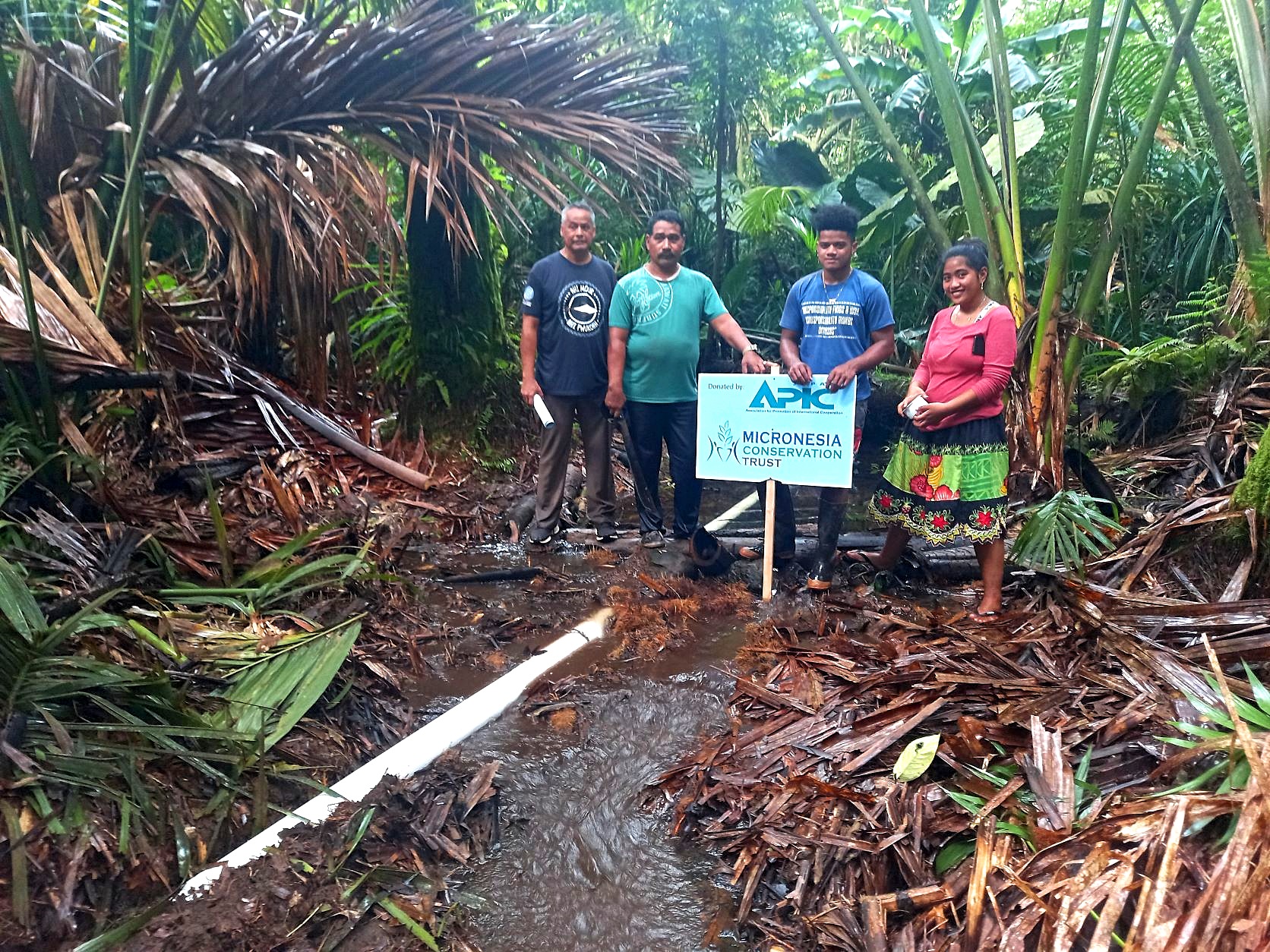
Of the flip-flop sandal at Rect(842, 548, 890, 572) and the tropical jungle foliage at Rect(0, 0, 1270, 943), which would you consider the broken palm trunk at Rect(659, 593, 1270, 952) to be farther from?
the flip-flop sandal at Rect(842, 548, 890, 572)

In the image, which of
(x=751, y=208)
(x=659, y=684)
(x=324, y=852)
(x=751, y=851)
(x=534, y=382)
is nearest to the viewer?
(x=324, y=852)

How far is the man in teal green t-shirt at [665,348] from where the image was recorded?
520cm

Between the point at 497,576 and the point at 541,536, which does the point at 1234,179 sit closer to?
the point at 541,536

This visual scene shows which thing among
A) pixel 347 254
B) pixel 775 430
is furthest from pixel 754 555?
pixel 347 254

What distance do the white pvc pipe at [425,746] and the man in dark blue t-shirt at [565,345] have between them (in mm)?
1473

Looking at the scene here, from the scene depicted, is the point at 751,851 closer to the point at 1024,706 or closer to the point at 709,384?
the point at 1024,706

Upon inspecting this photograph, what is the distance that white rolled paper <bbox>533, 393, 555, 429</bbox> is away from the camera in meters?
5.27

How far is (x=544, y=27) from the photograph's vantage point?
568 cm

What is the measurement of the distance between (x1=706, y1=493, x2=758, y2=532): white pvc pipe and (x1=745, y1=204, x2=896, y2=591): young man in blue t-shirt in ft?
3.95

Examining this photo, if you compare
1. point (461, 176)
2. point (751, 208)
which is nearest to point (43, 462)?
point (461, 176)

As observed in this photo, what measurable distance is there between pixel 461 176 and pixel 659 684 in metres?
3.60

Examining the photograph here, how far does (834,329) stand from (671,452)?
4.16 ft

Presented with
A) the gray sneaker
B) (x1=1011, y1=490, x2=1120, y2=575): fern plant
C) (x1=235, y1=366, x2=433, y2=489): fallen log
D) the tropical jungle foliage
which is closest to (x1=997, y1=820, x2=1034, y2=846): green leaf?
the tropical jungle foliage

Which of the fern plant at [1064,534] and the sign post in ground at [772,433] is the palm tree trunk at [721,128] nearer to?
the sign post in ground at [772,433]
